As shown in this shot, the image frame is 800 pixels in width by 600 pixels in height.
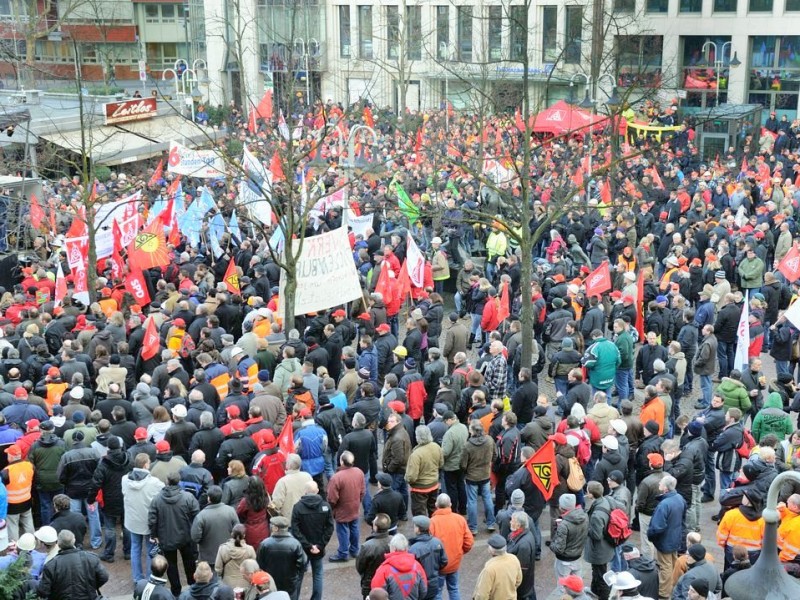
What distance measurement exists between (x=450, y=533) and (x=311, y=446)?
2613 millimetres

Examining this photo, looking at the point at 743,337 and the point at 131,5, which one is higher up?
the point at 131,5

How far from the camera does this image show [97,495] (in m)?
13.4

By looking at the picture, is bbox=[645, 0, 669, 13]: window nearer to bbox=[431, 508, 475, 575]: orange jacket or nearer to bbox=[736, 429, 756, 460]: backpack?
bbox=[736, 429, 756, 460]: backpack

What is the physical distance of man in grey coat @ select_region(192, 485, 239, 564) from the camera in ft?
38.2

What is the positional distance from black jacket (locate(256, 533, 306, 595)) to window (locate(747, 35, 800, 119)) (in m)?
42.9

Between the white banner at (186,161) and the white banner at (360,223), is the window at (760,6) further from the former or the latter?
the white banner at (360,223)

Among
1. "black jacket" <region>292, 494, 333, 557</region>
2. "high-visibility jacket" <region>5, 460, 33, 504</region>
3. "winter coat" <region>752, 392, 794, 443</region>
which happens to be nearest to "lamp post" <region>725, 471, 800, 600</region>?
"black jacket" <region>292, 494, 333, 557</region>

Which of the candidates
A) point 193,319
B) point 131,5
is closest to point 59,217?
point 193,319

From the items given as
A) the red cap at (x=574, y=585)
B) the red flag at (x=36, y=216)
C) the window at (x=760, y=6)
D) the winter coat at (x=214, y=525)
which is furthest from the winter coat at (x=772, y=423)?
the window at (x=760, y=6)

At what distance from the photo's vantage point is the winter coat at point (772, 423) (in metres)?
14.2

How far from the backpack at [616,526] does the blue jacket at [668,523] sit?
40 cm

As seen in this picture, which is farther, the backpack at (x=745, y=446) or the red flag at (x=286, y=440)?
the backpack at (x=745, y=446)

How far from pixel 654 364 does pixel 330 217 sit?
38.5 ft

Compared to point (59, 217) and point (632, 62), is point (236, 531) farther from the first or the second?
point (632, 62)
